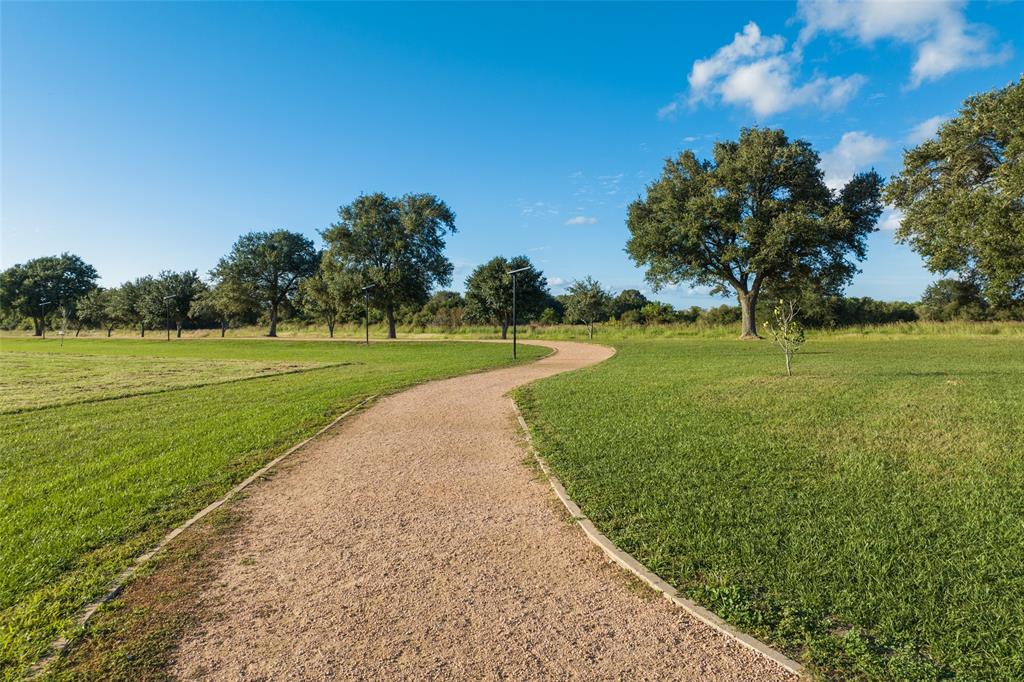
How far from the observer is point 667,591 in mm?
3453

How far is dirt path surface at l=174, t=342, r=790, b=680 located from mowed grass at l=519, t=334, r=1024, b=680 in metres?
0.48

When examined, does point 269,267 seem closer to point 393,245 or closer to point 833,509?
point 393,245

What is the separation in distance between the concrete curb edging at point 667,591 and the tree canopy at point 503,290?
4217 centimetres

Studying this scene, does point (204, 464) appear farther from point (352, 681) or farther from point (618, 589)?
point (618, 589)

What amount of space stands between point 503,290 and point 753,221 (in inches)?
897

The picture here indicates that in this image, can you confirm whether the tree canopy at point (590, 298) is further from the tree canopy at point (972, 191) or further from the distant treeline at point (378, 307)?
the tree canopy at point (972, 191)

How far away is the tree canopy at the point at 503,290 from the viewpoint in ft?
160

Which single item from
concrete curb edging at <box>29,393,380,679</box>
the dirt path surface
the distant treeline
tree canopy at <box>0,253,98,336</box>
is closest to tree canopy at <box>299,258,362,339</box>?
the distant treeline

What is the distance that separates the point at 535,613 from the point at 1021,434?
750cm

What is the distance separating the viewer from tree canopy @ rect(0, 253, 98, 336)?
7750 centimetres

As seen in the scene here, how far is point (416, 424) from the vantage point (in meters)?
9.26

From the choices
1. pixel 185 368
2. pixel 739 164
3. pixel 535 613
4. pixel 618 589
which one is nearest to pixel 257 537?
pixel 535 613

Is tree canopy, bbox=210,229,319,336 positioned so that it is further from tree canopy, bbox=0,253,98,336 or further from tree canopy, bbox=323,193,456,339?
tree canopy, bbox=0,253,98,336

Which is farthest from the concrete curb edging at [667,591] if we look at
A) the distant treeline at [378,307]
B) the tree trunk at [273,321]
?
the tree trunk at [273,321]
